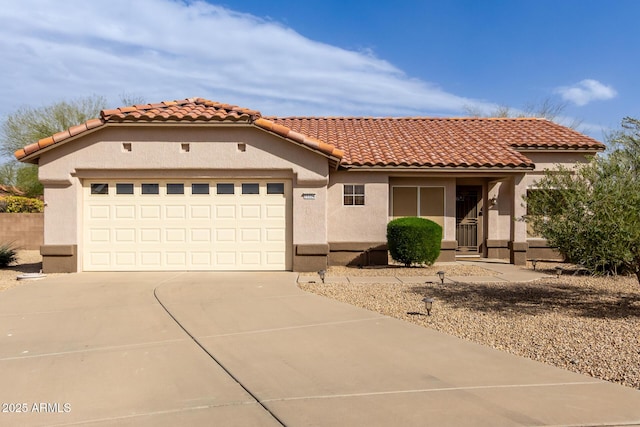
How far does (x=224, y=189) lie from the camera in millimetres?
13156

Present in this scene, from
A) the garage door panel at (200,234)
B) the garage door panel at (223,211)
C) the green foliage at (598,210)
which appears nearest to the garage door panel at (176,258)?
the garage door panel at (200,234)

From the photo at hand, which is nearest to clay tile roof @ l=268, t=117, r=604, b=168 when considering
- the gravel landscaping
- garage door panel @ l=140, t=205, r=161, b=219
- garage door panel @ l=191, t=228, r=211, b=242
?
garage door panel @ l=191, t=228, r=211, b=242

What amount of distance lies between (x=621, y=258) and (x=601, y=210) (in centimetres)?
84

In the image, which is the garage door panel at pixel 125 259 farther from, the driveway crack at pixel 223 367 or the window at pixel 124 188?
the driveway crack at pixel 223 367

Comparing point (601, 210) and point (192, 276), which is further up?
point (601, 210)

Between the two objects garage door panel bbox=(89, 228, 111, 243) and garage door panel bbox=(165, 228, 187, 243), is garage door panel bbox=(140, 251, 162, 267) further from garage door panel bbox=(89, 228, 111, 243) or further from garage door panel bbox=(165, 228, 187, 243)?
garage door panel bbox=(89, 228, 111, 243)

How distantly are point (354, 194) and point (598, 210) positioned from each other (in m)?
8.31

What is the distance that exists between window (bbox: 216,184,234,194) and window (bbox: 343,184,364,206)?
11.8ft

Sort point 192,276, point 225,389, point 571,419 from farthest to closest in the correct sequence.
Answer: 1. point 192,276
2. point 225,389
3. point 571,419

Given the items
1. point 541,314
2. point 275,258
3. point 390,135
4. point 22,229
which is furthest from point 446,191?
point 22,229

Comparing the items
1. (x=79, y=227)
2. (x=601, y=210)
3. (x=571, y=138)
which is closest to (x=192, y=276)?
(x=79, y=227)

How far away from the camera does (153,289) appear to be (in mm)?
10539

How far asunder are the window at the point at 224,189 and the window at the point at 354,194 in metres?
3.61

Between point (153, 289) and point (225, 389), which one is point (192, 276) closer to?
point (153, 289)
